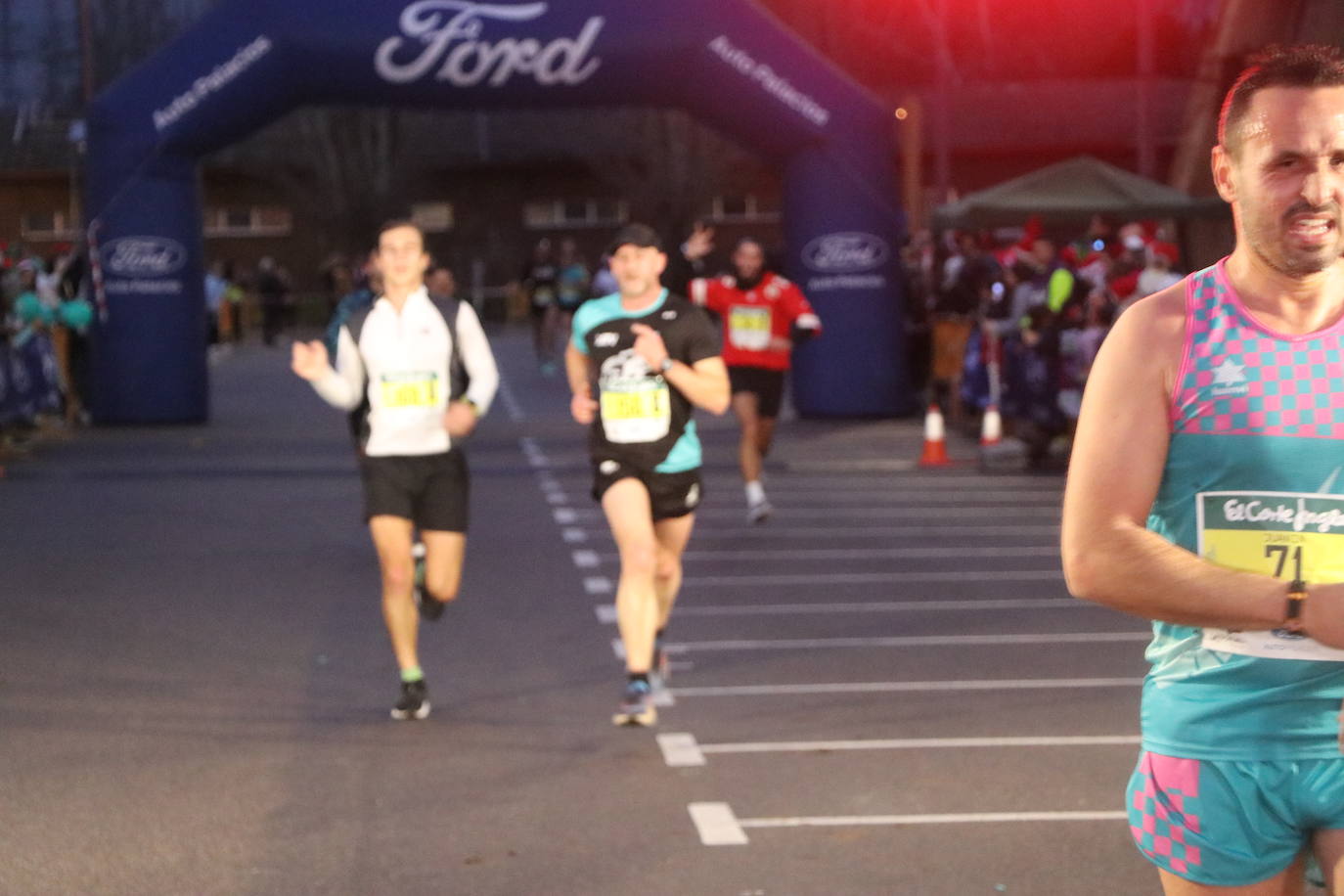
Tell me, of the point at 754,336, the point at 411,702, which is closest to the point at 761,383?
the point at 754,336

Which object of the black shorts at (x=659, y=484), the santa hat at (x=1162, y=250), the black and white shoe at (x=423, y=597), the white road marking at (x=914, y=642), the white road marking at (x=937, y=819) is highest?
the santa hat at (x=1162, y=250)

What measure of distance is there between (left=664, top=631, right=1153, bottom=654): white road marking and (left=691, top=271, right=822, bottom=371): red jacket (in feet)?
16.0

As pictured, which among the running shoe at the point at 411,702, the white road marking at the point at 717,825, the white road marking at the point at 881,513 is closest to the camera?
the white road marking at the point at 717,825

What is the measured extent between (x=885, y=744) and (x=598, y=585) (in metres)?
4.30

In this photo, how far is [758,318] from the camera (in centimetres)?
1477

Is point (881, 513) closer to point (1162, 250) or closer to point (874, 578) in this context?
point (874, 578)

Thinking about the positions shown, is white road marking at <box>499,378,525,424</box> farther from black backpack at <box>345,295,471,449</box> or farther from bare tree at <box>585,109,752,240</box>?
bare tree at <box>585,109,752,240</box>

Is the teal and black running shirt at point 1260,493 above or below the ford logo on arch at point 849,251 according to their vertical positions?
below

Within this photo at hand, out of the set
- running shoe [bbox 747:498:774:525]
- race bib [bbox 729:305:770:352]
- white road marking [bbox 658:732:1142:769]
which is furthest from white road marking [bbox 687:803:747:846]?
race bib [bbox 729:305:770:352]

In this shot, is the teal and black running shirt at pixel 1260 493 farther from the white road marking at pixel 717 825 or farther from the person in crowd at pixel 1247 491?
the white road marking at pixel 717 825

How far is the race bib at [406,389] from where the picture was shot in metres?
8.43

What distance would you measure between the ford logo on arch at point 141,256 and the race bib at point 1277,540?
19.5m

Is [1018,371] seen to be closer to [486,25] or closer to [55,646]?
[486,25]

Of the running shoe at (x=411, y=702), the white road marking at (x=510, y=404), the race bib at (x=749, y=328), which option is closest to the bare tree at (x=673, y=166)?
the white road marking at (x=510, y=404)
